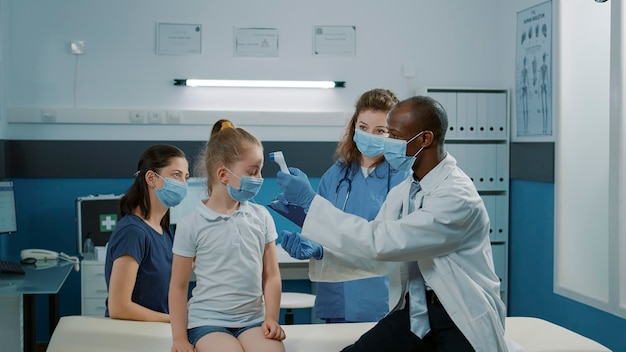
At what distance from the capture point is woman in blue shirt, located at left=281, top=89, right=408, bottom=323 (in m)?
2.64

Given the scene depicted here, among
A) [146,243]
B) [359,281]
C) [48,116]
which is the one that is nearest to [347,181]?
[359,281]

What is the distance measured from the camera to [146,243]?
2584 millimetres

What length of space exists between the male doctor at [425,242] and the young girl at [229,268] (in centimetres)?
13

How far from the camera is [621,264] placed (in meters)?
3.35

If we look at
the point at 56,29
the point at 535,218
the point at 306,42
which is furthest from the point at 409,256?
the point at 56,29

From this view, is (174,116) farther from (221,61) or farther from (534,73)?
(534,73)

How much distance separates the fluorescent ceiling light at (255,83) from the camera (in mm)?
4766

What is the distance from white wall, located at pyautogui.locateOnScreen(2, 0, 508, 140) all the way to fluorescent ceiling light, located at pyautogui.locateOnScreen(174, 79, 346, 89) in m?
0.04

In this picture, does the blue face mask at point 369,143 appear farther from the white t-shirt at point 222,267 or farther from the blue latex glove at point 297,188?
the white t-shirt at point 222,267

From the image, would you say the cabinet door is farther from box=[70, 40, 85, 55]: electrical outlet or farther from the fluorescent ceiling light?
box=[70, 40, 85, 55]: electrical outlet

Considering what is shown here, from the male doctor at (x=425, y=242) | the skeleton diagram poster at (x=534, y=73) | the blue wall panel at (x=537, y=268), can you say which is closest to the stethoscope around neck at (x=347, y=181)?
the male doctor at (x=425, y=242)

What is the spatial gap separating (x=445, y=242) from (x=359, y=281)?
25.0 inches

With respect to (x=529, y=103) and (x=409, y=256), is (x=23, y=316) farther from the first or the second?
(x=529, y=103)

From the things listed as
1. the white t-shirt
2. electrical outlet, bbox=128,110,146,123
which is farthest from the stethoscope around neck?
electrical outlet, bbox=128,110,146,123
